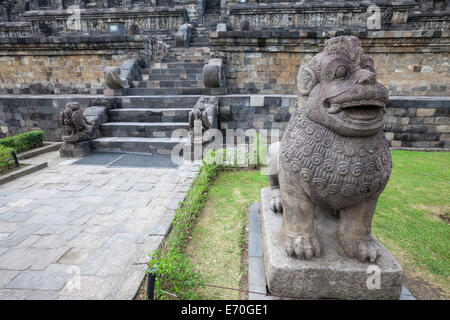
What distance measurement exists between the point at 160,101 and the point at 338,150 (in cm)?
700

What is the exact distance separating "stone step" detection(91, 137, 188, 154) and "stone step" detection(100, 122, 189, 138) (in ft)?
1.00

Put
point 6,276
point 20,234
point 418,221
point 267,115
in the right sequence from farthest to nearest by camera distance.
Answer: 1. point 267,115
2. point 418,221
3. point 20,234
4. point 6,276

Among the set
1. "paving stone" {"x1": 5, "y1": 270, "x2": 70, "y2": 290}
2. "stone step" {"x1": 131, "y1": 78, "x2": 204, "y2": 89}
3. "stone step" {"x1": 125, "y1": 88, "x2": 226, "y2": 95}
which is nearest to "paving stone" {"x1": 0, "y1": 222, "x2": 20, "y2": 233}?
A: "paving stone" {"x1": 5, "y1": 270, "x2": 70, "y2": 290}

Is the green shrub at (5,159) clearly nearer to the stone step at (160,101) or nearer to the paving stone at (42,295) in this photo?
the stone step at (160,101)

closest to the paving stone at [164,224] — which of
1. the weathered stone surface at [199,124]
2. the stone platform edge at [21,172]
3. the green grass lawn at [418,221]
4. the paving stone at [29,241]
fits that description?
the paving stone at [29,241]

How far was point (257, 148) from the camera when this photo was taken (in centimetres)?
574

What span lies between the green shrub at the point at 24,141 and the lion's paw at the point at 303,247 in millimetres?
7092

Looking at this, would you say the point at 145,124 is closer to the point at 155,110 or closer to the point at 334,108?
the point at 155,110

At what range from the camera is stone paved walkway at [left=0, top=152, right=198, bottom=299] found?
2.29 m

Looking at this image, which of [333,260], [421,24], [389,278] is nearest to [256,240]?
[333,260]

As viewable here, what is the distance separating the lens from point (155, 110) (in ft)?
24.5

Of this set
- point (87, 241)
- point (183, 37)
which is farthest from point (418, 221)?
point (183, 37)

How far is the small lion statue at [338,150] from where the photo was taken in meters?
1.61

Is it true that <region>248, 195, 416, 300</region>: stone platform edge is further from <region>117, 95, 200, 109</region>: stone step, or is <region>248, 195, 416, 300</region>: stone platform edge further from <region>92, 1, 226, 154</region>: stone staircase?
<region>117, 95, 200, 109</region>: stone step
